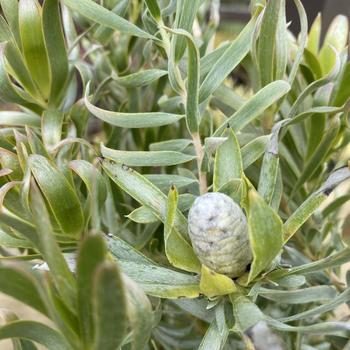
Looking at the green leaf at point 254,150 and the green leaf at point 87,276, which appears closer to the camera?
the green leaf at point 87,276

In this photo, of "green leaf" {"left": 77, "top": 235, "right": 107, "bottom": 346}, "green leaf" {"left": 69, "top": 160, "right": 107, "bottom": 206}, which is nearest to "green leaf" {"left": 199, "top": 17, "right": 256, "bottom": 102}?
"green leaf" {"left": 69, "top": 160, "right": 107, "bottom": 206}

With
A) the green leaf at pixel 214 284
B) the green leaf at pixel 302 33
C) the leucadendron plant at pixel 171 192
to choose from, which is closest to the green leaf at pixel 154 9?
the leucadendron plant at pixel 171 192

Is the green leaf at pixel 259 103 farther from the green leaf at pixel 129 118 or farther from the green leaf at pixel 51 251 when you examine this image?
the green leaf at pixel 51 251

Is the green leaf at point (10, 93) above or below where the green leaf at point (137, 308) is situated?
above

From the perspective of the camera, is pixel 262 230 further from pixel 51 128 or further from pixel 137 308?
pixel 51 128

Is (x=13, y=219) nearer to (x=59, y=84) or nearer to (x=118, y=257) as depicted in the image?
(x=118, y=257)

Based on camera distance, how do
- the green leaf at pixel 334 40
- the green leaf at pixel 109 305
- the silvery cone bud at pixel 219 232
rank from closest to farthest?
the green leaf at pixel 109 305, the silvery cone bud at pixel 219 232, the green leaf at pixel 334 40
